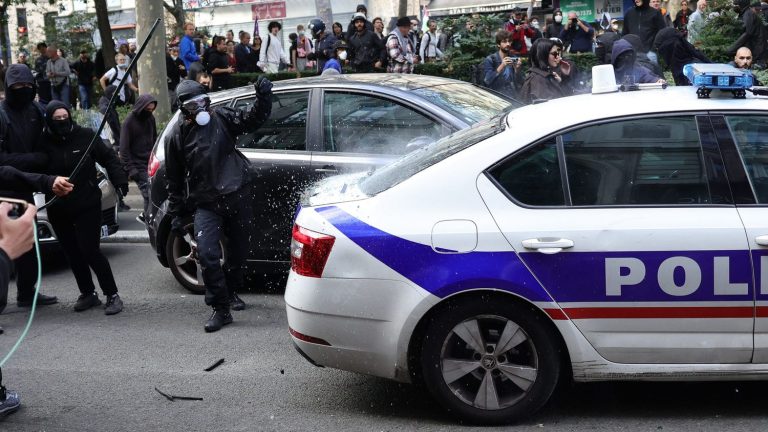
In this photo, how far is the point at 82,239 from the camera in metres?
7.22

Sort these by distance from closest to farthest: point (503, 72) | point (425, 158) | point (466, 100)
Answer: point (425, 158) → point (466, 100) → point (503, 72)

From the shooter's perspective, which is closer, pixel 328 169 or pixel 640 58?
pixel 328 169

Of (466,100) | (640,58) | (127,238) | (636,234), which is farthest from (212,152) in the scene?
(640,58)

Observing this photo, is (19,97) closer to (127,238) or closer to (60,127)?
(60,127)

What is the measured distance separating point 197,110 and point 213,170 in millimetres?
414

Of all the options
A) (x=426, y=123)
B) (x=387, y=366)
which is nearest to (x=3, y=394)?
(x=387, y=366)

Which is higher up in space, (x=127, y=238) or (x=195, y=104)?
(x=195, y=104)

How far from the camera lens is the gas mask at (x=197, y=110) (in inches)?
259

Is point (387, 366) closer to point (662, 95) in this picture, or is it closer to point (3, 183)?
point (662, 95)

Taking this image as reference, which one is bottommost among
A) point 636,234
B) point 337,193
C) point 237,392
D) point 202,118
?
point 237,392

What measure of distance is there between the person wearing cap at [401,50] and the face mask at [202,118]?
946 cm

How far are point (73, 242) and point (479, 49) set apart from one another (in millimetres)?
9990

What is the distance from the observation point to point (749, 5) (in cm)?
1411

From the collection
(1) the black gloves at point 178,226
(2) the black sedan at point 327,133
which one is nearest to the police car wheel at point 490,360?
(2) the black sedan at point 327,133
